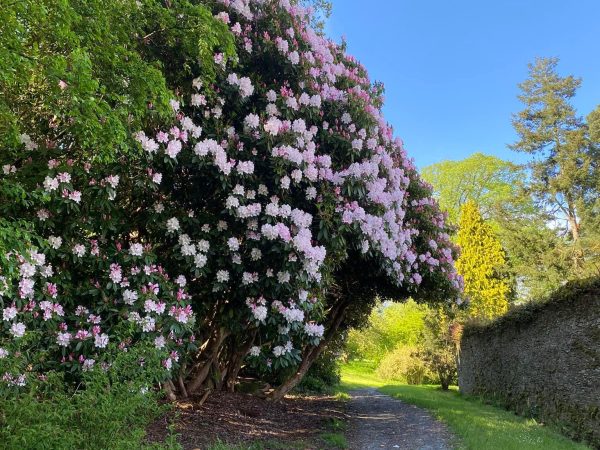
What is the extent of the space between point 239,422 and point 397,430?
2.81m

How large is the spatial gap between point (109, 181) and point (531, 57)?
2604 centimetres

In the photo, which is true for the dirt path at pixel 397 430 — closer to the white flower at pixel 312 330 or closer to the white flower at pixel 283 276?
the white flower at pixel 312 330

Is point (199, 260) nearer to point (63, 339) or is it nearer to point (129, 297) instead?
point (129, 297)

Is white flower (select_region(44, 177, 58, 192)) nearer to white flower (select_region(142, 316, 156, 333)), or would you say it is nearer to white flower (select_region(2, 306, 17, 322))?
white flower (select_region(2, 306, 17, 322))

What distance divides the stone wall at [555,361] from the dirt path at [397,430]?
250 cm

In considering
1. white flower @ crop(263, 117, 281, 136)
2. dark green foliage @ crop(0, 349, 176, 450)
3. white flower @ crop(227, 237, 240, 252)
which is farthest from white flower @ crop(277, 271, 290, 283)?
dark green foliage @ crop(0, 349, 176, 450)

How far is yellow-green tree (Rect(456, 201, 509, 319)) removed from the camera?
2406 centimetres

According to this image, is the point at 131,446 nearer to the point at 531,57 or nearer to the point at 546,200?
the point at 546,200

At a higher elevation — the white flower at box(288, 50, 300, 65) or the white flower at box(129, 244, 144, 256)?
the white flower at box(288, 50, 300, 65)

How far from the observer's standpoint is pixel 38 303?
4.32m

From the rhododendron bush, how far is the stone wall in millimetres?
3960

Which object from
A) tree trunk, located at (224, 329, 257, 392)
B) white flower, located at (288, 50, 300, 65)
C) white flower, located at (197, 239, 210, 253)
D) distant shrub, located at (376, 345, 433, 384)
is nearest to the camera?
→ white flower, located at (197, 239, 210, 253)

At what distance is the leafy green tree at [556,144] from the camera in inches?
853

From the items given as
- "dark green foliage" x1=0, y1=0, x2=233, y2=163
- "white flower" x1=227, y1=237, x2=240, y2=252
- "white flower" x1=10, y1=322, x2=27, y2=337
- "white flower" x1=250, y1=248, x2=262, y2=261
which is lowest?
"white flower" x1=10, y1=322, x2=27, y2=337
